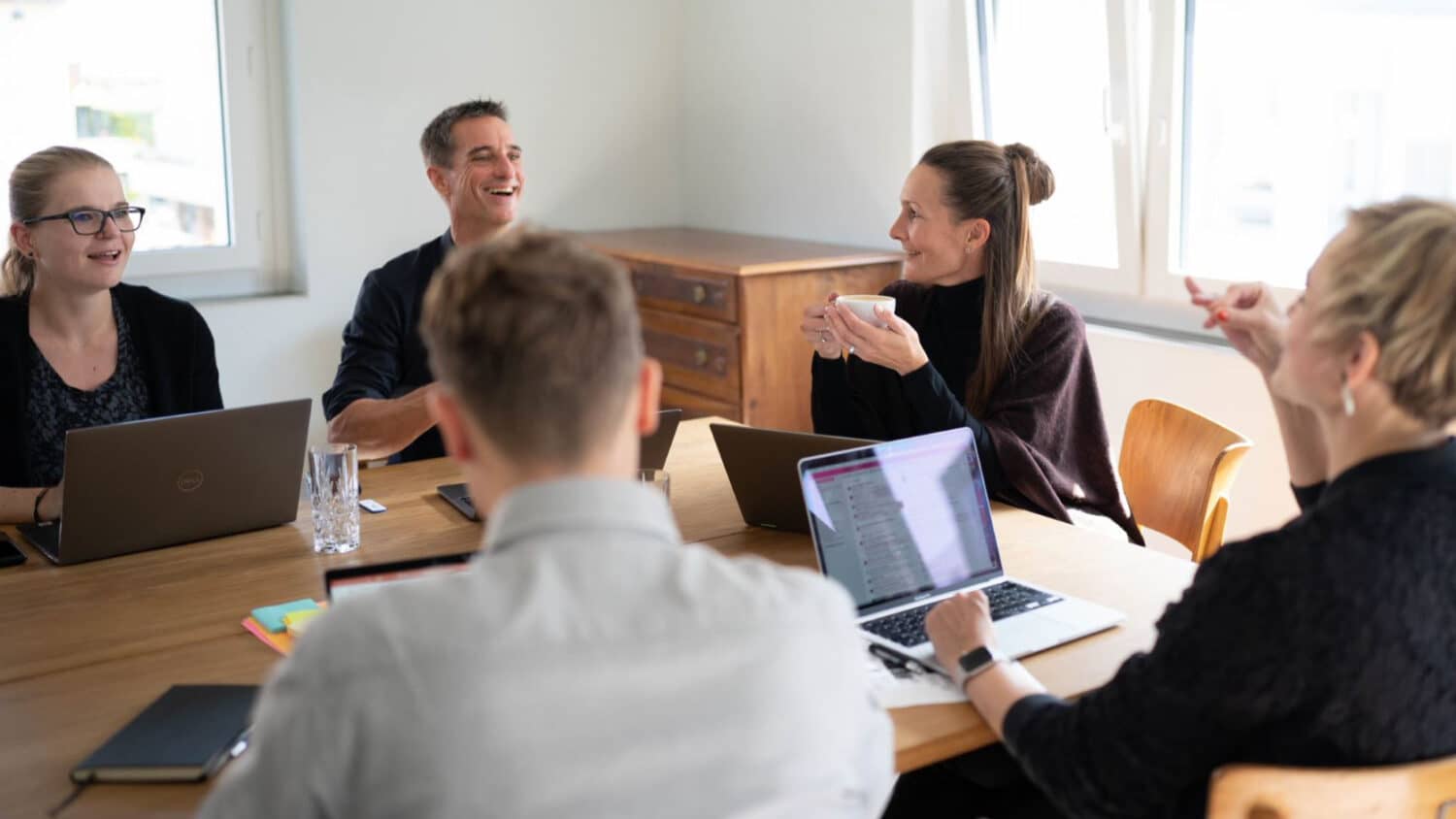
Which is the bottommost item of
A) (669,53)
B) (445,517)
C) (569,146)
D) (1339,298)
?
(445,517)

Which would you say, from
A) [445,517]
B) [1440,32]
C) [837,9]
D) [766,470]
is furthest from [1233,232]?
[445,517]

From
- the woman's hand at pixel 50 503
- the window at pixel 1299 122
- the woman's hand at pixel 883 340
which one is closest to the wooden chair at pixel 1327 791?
the woman's hand at pixel 883 340

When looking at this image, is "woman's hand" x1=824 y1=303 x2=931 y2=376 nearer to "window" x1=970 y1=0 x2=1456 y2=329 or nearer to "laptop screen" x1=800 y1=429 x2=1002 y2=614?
"laptop screen" x1=800 y1=429 x2=1002 y2=614

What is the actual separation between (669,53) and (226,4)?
1.57m

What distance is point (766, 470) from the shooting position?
2.18 m

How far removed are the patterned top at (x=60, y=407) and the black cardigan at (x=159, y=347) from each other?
22mm

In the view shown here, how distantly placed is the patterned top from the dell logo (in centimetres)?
56

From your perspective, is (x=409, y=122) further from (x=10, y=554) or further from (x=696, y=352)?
(x=10, y=554)

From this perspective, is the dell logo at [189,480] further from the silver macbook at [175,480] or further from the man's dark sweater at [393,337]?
the man's dark sweater at [393,337]

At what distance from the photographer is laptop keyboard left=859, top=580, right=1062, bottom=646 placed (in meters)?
1.77

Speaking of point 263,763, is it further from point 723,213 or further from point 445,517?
point 723,213

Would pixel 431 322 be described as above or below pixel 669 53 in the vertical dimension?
below

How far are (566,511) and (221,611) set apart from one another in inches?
41.0

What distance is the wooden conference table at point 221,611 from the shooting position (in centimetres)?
149
